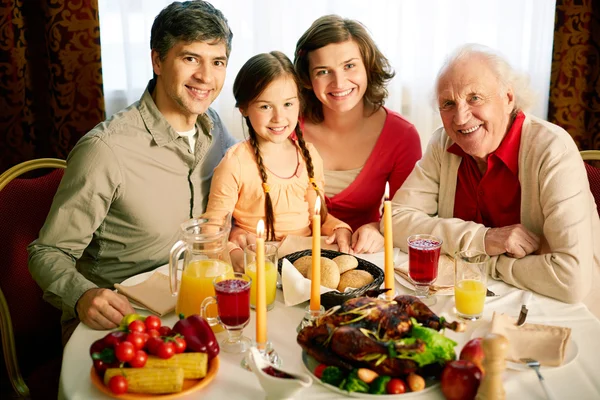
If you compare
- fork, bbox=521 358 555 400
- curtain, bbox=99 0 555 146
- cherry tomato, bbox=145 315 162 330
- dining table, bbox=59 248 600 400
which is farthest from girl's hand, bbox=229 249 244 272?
curtain, bbox=99 0 555 146

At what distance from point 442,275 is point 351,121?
1.05 metres

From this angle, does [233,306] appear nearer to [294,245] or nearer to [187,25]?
Answer: [294,245]

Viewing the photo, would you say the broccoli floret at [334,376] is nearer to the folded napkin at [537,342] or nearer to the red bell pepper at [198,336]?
the red bell pepper at [198,336]

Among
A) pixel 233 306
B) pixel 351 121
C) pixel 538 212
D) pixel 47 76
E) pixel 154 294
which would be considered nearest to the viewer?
pixel 233 306

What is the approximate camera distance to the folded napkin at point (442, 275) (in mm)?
1672

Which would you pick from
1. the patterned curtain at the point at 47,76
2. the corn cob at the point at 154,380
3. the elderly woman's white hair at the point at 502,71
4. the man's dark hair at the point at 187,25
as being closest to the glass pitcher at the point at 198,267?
the corn cob at the point at 154,380

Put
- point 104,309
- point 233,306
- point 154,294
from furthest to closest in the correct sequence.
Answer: point 154,294 → point 104,309 → point 233,306

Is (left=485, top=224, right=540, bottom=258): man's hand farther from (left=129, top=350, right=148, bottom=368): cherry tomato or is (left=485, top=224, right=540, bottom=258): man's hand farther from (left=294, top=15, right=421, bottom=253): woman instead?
(left=129, top=350, right=148, bottom=368): cherry tomato

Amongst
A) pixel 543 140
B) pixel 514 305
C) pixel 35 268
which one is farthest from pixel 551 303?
pixel 35 268

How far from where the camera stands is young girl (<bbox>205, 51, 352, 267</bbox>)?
219 centimetres

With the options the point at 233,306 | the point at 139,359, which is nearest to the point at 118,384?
the point at 139,359

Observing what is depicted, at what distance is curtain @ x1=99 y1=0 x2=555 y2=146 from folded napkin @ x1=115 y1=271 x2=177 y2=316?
1.73 m

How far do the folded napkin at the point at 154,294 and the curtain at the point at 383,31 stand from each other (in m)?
1.73

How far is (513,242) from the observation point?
1.79m
